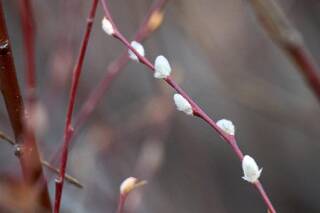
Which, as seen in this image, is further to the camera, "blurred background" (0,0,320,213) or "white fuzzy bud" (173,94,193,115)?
"blurred background" (0,0,320,213)

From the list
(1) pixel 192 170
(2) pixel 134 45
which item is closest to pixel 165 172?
(1) pixel 192 170

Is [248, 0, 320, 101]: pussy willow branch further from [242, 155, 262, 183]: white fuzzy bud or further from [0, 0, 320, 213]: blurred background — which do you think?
[0, 0, 320, 213]: blurred background

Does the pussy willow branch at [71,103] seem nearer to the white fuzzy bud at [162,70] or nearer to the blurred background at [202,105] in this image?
the white fuzzy bud at [162,70]

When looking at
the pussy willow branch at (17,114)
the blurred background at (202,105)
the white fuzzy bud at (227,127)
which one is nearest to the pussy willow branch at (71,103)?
the pussy willow branch at (17,114)

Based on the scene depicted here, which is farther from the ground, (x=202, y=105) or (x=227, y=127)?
(x=202, y=105)

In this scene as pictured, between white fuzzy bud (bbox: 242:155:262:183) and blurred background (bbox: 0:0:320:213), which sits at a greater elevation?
blurred background (bbox: 0:0:320:213)

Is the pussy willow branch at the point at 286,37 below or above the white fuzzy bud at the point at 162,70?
below

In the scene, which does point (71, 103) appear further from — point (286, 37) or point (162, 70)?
point (286, 37)

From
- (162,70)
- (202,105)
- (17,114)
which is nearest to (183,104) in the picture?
(162,70)

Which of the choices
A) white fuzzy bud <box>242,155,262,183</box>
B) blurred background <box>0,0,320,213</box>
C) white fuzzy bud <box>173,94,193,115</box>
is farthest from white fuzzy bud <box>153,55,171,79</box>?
blurred background <box>0,0,320,213</box>
